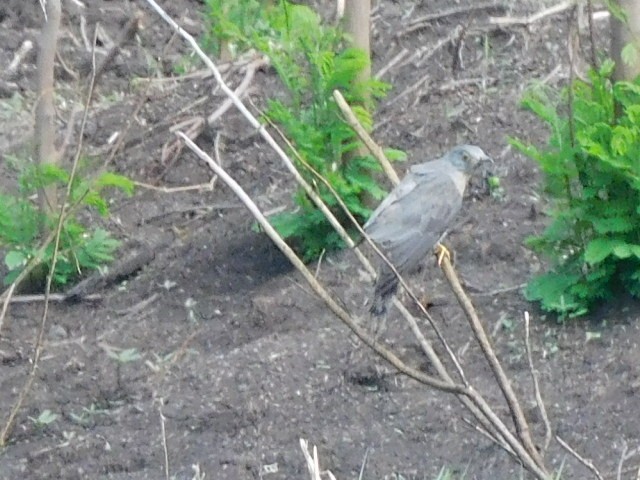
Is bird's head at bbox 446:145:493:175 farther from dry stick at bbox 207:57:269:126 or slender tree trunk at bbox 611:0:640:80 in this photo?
dry stick at bbox 207:57:269:126

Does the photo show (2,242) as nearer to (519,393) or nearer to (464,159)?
(464,159)

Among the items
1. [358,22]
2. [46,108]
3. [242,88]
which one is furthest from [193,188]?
[358,22]

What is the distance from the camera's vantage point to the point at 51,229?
667 centimetres

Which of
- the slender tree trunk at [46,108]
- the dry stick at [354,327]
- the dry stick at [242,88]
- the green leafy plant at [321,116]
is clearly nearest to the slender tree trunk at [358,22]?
the green leafy plant at [321,116]

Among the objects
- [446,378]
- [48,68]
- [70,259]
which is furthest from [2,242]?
[446,378]

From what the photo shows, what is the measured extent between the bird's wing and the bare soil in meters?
0.66

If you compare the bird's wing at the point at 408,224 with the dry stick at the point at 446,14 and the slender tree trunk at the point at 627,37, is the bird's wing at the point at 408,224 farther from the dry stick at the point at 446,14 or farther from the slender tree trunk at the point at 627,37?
the dry stick at the point at 446,14

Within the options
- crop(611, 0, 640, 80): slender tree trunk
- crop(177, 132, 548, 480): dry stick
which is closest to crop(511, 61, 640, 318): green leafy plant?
Result: crop(611, 0, 640, 80): slender tree trunk

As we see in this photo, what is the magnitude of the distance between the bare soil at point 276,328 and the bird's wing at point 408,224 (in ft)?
2.16

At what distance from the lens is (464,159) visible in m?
5.73

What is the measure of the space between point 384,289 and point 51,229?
2.45 meters

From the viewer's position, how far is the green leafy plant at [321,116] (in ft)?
20.4

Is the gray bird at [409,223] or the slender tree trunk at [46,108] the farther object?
the slender tree trunk at [46,108]

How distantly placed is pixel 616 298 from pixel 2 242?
337cm
